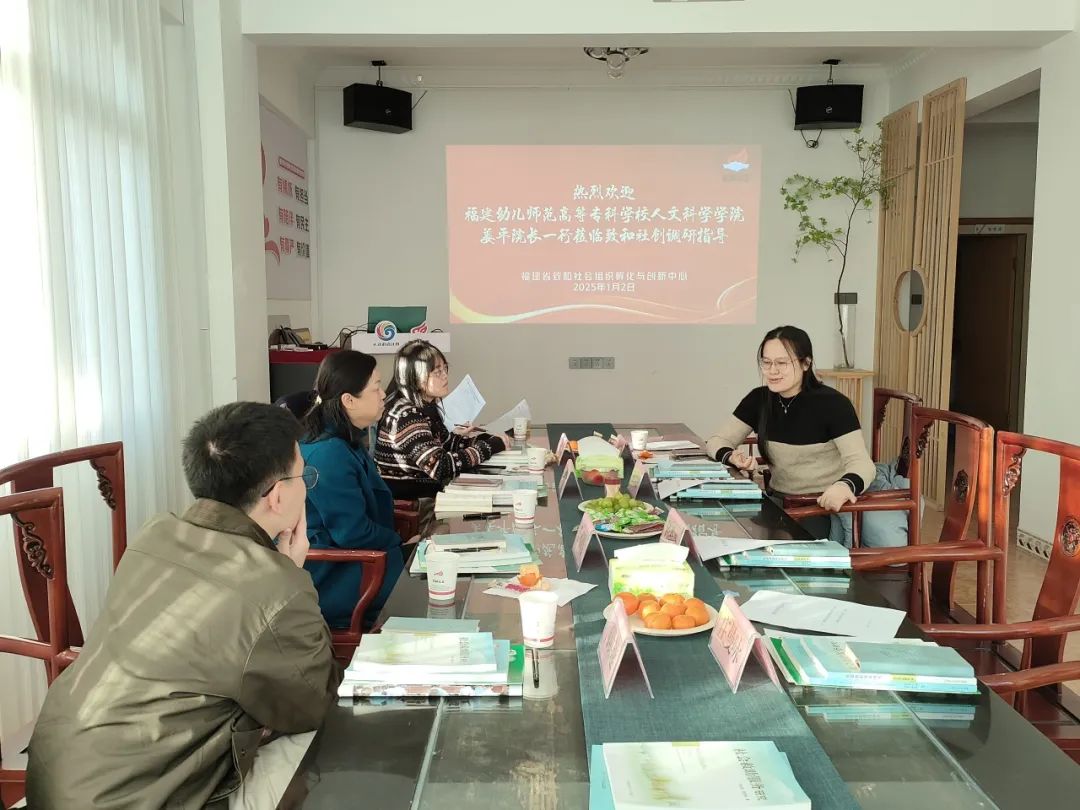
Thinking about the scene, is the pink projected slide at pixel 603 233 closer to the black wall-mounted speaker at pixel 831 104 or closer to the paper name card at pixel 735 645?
the black wall-mounted speaker at pixel 831 104

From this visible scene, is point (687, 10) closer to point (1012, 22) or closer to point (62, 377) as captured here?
point (1012, 22)

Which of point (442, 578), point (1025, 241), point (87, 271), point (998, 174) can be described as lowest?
point (442, 578)

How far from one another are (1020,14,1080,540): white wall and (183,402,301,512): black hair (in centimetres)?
380

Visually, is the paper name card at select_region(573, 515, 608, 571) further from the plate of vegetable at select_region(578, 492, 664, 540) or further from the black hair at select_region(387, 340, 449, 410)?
the black hair at select_region(387, 340, 449, 410)

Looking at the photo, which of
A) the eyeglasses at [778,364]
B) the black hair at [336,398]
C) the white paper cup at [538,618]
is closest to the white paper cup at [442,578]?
the white paper cup at [538,618]

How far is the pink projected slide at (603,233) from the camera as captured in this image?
631 cm

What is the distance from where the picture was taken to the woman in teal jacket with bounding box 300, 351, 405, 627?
90.0 inches

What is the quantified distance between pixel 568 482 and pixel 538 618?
1.32m

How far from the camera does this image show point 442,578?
164cm

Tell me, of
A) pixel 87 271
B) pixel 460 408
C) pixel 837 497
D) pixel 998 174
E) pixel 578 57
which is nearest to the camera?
pixel 837 497

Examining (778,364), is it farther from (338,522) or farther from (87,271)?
(87,271)

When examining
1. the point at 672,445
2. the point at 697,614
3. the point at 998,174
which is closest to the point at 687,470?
the point at 672,445

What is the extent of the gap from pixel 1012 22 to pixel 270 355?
3865mm

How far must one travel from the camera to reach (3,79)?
2.44m
